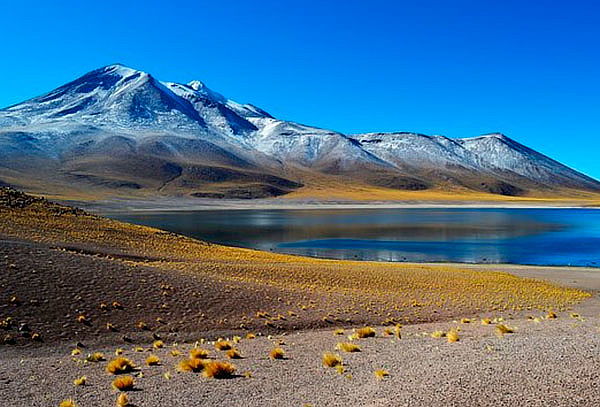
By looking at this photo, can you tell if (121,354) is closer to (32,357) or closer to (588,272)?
(32,357)

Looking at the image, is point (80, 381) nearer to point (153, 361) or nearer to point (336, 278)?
point (153, 361)

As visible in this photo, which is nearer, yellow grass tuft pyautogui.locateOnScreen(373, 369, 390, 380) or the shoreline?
yellow grass tuft pyautogui.locateOnScreen(373, 369, 390, 380)

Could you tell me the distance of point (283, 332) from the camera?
17.1 metres

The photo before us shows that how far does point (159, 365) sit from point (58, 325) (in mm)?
5664

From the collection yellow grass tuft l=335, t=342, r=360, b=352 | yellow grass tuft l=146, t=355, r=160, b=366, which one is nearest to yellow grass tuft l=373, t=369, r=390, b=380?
yellow grass tuft l=335, t=342, r=360, b=352

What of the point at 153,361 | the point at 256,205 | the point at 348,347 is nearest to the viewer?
the point at 153,361

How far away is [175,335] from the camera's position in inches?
625

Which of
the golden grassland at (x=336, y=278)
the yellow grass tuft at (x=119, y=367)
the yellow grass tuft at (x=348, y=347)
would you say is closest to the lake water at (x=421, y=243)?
the golden grassland at (x=336, y=278)

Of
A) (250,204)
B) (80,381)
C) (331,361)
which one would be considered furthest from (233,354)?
(250,204)

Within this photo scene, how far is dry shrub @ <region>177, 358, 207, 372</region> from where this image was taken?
1087cm

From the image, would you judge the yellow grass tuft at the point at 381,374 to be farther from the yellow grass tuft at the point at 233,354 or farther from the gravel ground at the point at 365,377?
the yellow grass tuft at the point at 233,354

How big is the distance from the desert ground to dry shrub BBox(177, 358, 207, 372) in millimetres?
46

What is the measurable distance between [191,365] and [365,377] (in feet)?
12.4

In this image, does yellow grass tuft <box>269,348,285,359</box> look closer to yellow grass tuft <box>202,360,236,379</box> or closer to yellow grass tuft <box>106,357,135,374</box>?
yellow grass tuft <box>202,360,236,379</box>
